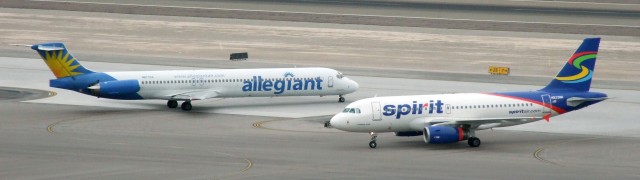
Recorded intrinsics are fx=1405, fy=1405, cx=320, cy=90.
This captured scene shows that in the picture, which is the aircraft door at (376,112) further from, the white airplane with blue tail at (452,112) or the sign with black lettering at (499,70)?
the sign with black lettering at (499,70)

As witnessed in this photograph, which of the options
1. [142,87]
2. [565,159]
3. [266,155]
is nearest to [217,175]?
[266,155]

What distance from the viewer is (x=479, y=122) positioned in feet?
252

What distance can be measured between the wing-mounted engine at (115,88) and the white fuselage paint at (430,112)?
20.8m

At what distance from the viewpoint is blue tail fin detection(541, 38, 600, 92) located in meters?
81.2

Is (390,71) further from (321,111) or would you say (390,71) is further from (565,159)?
(565,159)

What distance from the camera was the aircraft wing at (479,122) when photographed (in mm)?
76562

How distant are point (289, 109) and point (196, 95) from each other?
6311 mm

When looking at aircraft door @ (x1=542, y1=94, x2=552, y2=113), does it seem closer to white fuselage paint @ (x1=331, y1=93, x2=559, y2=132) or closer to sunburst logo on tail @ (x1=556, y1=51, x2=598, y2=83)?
white fuselage paint @ (x1=331, y1=93, x2=559, y2=132)

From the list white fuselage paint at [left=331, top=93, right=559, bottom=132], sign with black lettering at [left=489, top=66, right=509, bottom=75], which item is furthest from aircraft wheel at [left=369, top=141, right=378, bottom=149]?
sign with black lettering at [left=489, top=66, right=509, bottom=75]

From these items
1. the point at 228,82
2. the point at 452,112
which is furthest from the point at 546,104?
the point at 228,82

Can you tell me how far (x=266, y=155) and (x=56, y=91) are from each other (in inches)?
1330

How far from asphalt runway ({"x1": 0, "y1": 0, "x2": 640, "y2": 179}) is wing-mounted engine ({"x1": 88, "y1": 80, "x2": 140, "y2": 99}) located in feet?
4.39

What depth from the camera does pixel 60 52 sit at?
92.9m

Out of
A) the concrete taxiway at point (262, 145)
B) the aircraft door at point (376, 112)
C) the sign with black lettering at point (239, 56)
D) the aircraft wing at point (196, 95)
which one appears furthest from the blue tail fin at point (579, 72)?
the sign with black lettering at point (239, 56)
